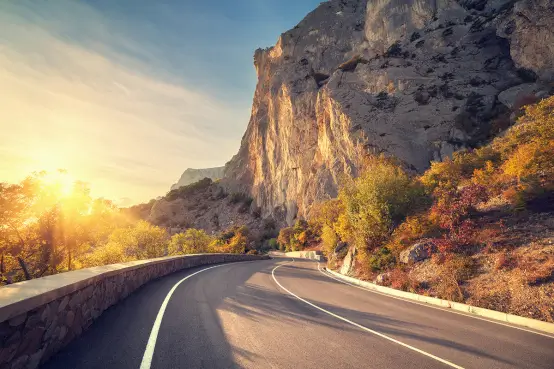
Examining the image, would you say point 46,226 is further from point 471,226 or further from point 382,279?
point 471,226

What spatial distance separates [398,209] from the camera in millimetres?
16719

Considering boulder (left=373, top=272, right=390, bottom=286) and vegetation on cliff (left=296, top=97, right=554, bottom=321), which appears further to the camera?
boulder (left=373, top=272, right=390, bottom=286)

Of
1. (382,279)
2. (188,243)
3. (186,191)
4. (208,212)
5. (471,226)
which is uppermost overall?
(186,191)

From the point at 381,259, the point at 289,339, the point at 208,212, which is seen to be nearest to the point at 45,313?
the point at 289,339

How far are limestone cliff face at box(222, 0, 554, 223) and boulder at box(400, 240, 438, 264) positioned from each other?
2849cm

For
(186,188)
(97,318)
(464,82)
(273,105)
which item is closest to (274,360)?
(97,318)

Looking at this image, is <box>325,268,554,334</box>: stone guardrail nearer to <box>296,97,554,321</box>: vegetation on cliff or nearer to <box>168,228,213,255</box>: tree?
<box>296,97,554,321</box>: vegetation on cliff

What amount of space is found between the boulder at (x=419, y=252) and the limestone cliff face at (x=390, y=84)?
1122 inches

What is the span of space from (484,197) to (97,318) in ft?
56.8

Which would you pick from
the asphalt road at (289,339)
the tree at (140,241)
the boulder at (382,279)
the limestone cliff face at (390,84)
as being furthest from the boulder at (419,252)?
the limestone cliff face at (390,84)

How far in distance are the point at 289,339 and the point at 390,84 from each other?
50.4 m

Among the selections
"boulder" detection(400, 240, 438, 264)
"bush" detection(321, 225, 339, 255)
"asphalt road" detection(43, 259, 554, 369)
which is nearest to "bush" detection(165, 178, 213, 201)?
"bush" detection(321, 225, 339, 255)

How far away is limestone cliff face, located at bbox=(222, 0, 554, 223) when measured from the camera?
37906mm

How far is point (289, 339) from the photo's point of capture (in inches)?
210
